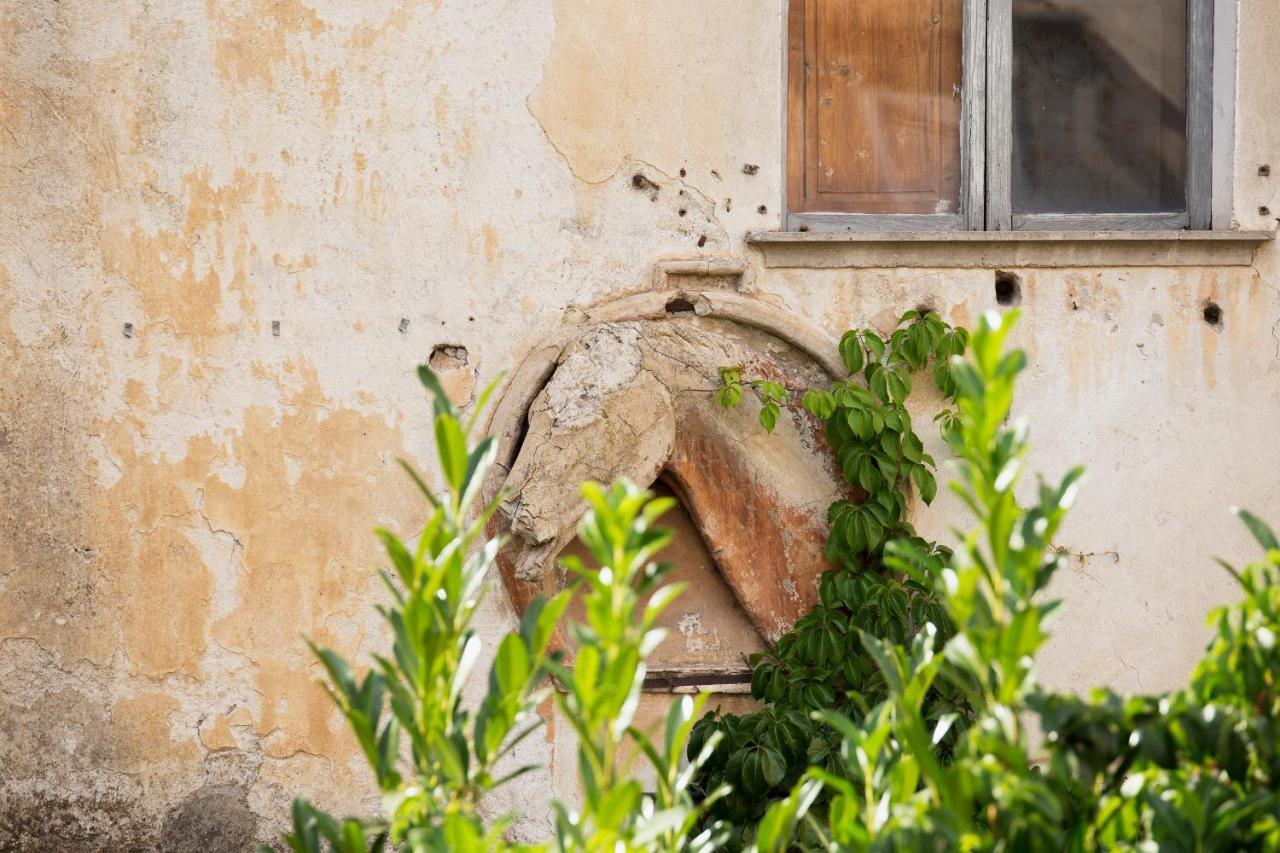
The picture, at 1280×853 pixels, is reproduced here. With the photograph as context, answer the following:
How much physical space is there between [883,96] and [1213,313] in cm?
122

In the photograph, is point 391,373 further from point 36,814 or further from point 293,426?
point 36,814

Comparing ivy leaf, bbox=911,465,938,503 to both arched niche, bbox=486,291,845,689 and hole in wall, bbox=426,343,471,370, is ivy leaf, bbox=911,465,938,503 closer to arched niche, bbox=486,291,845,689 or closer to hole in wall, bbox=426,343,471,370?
arched niche, bbox=486,291,845,689

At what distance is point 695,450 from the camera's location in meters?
3.77

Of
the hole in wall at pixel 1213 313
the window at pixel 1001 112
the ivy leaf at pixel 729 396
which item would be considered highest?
the window at pixel 1001 112

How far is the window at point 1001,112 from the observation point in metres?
4.01

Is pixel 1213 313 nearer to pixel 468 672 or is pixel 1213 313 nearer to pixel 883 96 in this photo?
pixel 883 96

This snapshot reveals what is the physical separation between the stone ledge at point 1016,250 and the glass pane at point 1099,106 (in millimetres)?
232

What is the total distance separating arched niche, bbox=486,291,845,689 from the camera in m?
3.61

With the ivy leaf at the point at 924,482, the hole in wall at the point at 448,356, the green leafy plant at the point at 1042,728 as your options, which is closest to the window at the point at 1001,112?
the ivy leaf at the point at 924,482

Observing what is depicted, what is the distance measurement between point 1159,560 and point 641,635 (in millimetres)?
2864

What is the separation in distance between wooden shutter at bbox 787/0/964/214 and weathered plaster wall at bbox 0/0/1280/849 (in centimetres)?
25

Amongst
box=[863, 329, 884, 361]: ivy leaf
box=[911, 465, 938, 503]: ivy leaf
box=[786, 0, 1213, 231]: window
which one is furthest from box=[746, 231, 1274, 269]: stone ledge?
box=[911, 465, 938, 503]: ivy leaf

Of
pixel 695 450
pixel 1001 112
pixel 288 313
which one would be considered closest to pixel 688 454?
pixel 695 450

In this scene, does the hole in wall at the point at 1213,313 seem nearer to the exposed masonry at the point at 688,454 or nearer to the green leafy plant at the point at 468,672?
the exposed masonry at the point at 688,454
